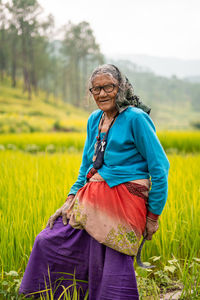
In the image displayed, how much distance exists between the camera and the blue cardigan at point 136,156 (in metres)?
1.17

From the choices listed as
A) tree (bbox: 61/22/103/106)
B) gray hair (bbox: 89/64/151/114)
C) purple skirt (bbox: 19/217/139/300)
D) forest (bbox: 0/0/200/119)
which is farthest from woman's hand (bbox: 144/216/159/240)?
tree (bbox: 61/22/103/106)

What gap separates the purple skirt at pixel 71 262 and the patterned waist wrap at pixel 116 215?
6 cm

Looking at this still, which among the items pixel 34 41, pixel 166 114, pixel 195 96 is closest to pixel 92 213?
pixel 34 41

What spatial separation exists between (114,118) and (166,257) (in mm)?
1064

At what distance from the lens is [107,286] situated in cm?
116

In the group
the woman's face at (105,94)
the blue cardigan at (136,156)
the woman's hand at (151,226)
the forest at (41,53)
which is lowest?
the woman's hand at (151,226)

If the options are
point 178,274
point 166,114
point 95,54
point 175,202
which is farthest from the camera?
point 166,114

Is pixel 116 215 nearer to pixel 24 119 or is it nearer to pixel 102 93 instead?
pixel 102 93

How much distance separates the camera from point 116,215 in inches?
47.2

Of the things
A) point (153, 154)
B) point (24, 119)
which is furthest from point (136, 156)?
point (24, 119)

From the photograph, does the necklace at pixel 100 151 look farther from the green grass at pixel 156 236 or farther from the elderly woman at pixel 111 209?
the green grass at pixel 156 236

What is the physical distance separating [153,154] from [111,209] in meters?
0.28

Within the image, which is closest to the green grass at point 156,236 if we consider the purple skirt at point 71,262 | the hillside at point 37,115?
the purple skirt at point 71,262

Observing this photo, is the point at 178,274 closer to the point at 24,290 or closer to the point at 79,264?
the point at 79,264
